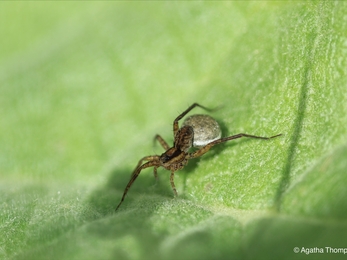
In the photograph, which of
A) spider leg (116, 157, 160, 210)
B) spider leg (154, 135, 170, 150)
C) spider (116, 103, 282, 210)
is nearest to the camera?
spider leg (116, 157, 160, 210)

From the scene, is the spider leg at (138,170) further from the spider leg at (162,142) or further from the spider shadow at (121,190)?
the spider leg at (162,142)

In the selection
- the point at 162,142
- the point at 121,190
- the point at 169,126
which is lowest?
the point at 121,190

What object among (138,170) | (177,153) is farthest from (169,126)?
(138,170)

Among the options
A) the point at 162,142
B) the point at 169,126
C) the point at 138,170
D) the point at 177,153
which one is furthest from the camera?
the point at 169,126

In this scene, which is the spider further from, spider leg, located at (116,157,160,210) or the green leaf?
the green leaf

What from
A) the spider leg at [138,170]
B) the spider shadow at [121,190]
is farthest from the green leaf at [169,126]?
the spider leg at [138,170]

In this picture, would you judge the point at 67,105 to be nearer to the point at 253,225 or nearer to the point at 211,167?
the point at 211,167

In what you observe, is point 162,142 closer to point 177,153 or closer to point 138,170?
point 177,153

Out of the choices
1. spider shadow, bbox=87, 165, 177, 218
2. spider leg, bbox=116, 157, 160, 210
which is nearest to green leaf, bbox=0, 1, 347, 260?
spider shadow, bbox=87, 165, 177, 218
